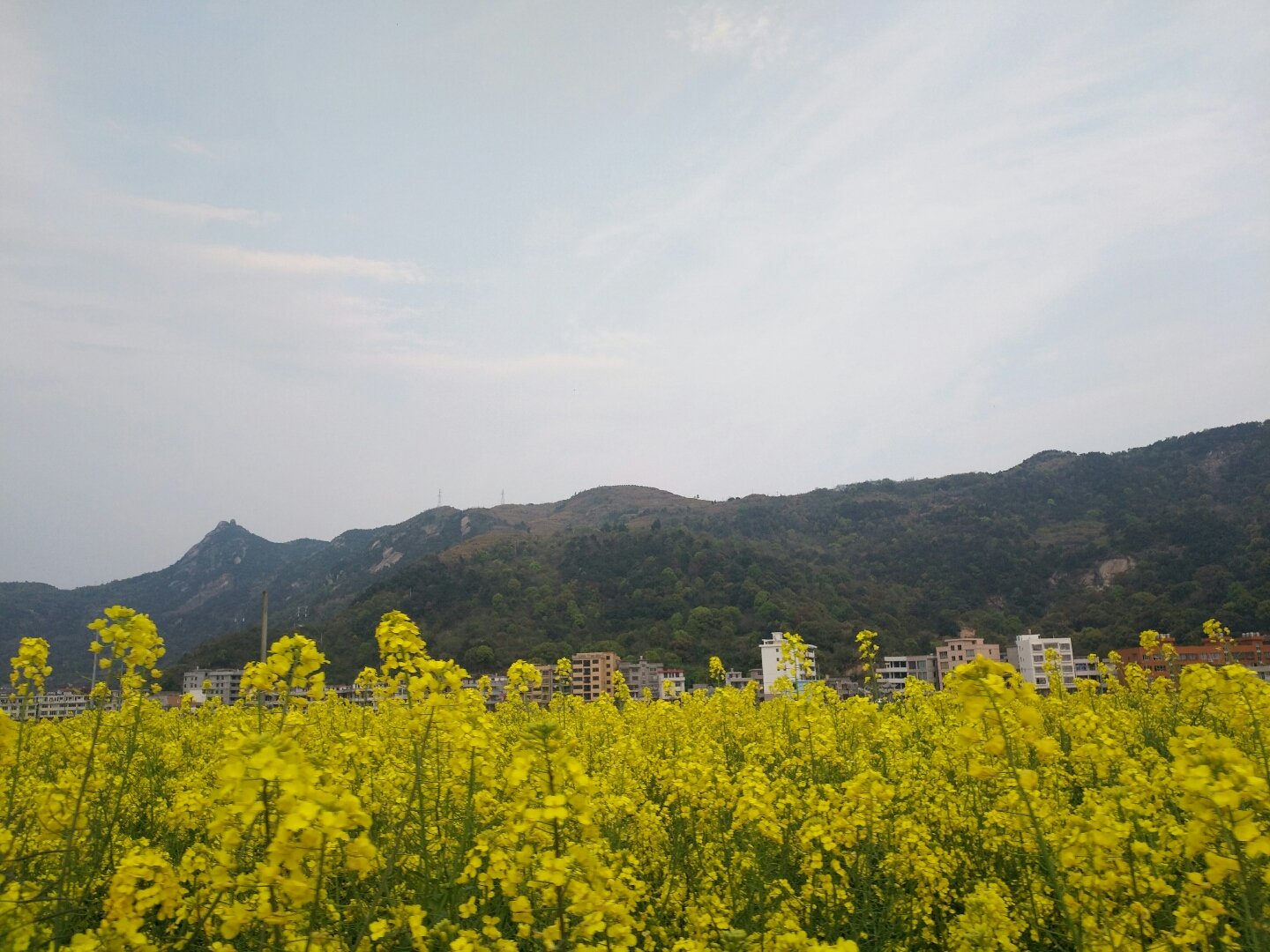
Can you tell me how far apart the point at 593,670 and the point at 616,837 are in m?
53.8

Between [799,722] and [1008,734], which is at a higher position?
[1008,734]

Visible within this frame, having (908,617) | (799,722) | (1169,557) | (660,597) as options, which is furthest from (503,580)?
(799,722)

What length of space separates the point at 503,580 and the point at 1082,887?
78278 millimetres

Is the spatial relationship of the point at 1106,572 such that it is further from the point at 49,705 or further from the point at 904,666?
the point at 49,705

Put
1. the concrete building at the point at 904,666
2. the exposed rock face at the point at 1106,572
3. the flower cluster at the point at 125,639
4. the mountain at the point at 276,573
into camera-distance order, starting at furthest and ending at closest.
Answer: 1. the mountain at the point at 276,573
2. the exposed rock face at the point at 1106,572
3. the concrete building at the point at 904,666
4. the flower cluster at the point at 125,639

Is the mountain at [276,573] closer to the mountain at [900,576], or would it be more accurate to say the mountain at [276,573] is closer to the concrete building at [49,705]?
the mountain at [900,576]

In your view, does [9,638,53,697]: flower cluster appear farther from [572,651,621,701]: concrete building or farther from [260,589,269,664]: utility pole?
[572,651,621,701]: concrete building

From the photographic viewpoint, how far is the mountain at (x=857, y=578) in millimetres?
58656

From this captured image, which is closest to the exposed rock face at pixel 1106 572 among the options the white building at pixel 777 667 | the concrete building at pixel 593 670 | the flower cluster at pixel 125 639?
the white building at pixel 777 667

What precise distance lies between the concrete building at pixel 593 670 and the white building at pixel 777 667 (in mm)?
11900

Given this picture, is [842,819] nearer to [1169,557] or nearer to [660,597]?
[660,597]

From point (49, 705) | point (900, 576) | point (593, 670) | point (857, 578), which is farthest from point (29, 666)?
point (900, 576)

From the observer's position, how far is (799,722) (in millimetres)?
8469

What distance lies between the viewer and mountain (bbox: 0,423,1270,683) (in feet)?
192
